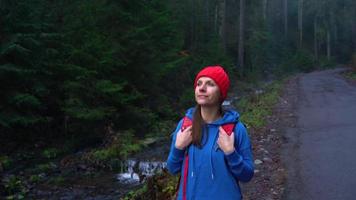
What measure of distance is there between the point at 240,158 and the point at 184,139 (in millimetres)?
423

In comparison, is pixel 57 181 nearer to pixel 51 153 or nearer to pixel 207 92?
pixel 51 153

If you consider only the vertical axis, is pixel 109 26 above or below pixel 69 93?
above

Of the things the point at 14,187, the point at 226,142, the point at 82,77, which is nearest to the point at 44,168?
the point at 14,187

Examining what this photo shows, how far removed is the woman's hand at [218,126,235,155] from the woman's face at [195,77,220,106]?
0.25 meters

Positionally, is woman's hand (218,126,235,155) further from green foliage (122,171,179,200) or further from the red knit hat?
green foliage (122,171,179,200)

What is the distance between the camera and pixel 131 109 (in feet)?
50.9

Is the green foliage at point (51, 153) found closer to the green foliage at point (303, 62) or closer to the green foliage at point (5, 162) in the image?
the green foliage at point (5, 162)

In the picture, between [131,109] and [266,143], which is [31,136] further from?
[266,143]

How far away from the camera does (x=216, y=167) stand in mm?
3135

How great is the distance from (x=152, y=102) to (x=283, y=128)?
266 inches

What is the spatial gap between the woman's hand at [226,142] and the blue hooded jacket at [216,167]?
0.19ft

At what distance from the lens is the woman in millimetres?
3121

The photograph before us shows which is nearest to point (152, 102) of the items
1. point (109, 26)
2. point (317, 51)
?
point (109, 26)

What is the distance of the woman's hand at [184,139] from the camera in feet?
10.5
